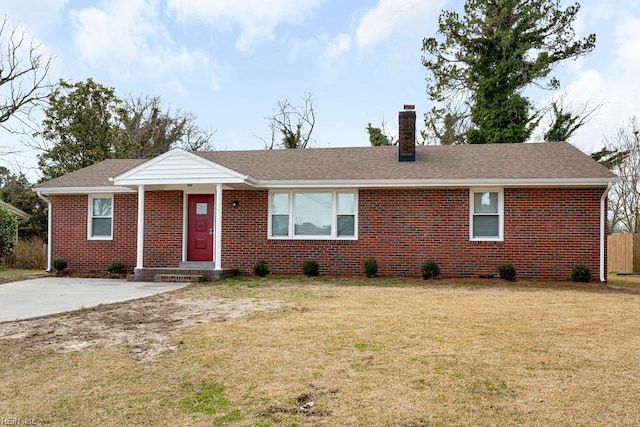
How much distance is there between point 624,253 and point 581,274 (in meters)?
9.23

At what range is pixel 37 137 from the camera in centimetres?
2833

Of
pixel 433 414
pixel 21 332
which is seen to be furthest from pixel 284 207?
pixel 433 414

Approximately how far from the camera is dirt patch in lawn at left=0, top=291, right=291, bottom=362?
621cm

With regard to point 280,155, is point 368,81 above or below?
above

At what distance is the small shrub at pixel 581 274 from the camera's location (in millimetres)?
12938

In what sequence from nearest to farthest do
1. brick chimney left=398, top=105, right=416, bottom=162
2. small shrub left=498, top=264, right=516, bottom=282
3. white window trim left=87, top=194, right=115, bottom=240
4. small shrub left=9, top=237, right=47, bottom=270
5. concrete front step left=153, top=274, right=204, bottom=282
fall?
1. small shrub left=498, top=264, right=516, bottom=282
2. concrete front step left=153, top=274, right=204, bottom=282
3. brick chimney left=398, top=105, right=416, bottom=162
4. white window trim left=87, top=194, right=115, bottom=240
5. small shrub left=9, top=237, right=47, bottom=270

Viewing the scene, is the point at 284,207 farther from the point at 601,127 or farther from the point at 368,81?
the point at 601,127

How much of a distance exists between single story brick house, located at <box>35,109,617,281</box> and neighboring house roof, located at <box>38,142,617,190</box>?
5cm

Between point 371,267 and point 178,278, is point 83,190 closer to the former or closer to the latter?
point 178,278

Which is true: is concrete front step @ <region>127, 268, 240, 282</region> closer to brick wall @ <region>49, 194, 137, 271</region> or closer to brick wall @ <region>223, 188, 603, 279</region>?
brick wall @ <region>223, 188, 603, 279</region>

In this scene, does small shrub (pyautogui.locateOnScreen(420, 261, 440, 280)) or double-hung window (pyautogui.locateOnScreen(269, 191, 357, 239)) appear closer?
small shrub (pyautogui.locateOnScreen(420, 261, 440, 280))

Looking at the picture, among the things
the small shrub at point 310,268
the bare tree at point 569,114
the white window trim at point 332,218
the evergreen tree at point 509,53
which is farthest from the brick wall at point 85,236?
the bare tree at point 569,114

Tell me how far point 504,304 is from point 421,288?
2733mm

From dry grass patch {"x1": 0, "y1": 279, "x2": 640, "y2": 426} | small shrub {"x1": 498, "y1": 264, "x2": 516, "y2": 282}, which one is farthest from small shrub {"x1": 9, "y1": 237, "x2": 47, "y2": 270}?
small shrub {"x1": 498, "y1": 264, "x2": 516, "y2": 282}
